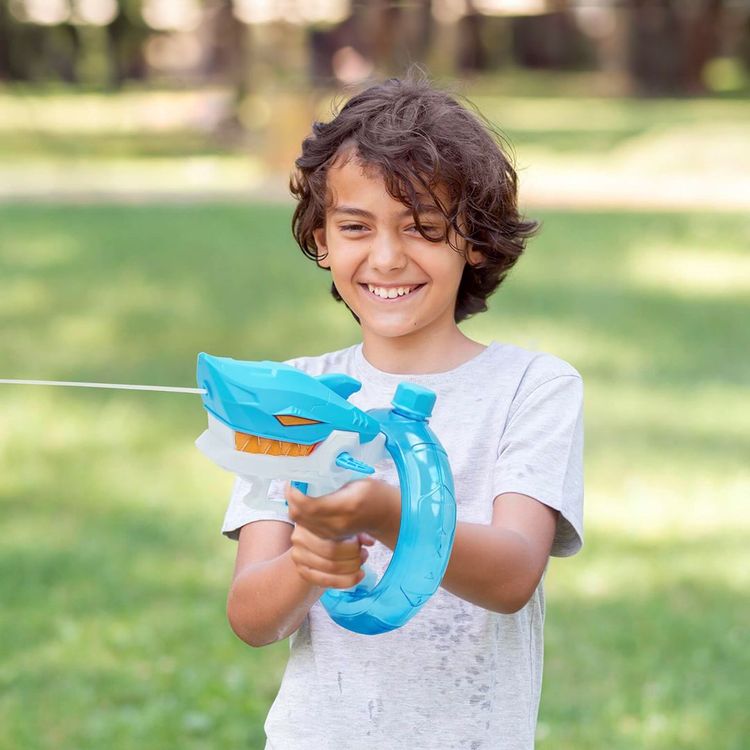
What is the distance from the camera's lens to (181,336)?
7695 millimetres

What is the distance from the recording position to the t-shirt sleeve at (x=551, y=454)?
→ 179cm

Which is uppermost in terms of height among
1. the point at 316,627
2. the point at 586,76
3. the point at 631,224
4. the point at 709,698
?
the point at 316,627

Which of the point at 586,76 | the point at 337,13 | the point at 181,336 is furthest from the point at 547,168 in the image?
the point at 586,76

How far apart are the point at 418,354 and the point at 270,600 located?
1.39ft

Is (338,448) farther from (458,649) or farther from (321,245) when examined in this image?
(321,245)

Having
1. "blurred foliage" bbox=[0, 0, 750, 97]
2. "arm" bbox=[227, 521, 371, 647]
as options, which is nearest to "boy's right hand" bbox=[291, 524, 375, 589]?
"arm" bbox=[227, 521, 371, 647]

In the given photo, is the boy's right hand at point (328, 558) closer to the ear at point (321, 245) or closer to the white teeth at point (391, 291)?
the white teeth at point (391, 291)

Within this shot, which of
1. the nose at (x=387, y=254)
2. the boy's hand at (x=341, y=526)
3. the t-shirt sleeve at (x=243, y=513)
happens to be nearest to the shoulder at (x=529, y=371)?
the nose at (x=387, y=254)

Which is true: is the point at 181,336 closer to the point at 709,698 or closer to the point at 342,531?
the point at 709,698

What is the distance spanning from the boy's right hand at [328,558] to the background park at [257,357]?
3.17ft

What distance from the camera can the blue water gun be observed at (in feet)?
4.61

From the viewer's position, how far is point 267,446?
1429 millimetres

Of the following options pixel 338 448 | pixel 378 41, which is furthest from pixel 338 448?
pixel 378 41

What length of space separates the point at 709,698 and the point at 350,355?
2.06 m
